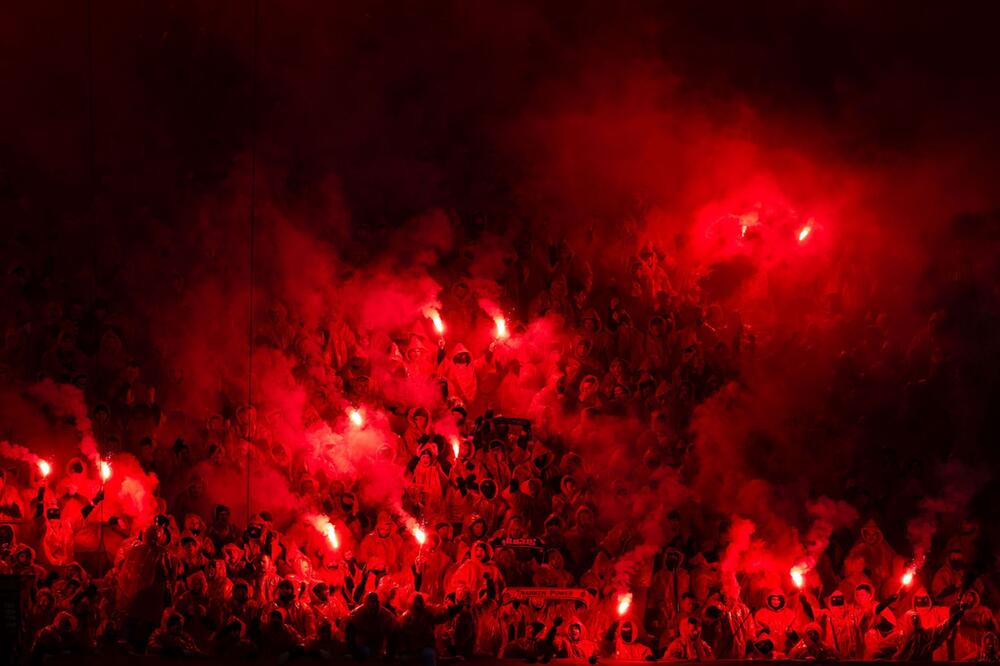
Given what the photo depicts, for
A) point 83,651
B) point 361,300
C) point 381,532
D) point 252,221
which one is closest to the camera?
point 83,651

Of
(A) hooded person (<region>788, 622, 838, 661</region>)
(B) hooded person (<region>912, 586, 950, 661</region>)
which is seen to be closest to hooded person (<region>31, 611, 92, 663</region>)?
(A) hooded person (<region>788, 622, 838, 661</region>)

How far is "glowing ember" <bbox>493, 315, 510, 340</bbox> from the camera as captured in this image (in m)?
12.1

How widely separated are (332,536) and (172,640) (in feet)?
5.45

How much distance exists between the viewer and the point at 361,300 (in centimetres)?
1314

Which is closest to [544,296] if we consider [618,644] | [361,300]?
[361,300]

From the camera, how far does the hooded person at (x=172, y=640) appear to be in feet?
29.8

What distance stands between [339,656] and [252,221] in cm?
626

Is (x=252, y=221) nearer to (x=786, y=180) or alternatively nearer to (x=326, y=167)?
(x=326, y=167)

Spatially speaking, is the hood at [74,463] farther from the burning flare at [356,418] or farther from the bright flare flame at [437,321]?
the bright flare flame at [437,321]

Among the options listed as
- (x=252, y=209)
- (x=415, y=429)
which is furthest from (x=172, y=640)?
(x=252, y=209)

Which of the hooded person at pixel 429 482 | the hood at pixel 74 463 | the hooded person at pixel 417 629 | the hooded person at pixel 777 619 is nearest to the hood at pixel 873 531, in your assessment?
the hooded person at pixel 777 619

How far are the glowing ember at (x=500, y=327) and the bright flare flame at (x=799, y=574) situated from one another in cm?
345

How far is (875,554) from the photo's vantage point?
10188 mm

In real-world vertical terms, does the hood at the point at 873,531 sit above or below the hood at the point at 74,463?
below
